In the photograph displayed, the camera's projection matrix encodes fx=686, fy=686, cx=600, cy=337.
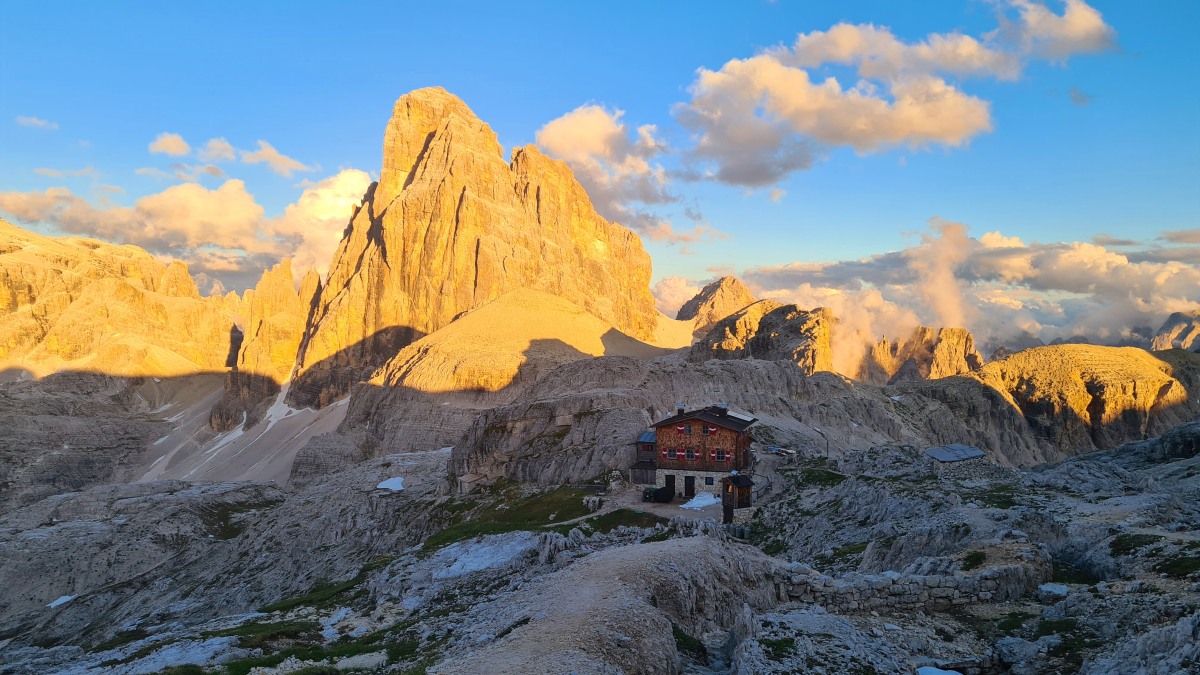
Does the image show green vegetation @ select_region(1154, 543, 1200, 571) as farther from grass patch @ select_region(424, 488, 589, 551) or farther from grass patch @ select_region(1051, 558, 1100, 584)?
grass patch @ select_region(424, 488, 589, 551)

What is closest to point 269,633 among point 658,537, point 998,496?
point 658,537

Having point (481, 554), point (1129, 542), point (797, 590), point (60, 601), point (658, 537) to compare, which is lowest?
point (60, 601)

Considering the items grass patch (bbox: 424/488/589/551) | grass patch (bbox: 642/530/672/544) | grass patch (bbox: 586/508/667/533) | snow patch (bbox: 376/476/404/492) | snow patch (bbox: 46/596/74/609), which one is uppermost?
grass patch (bbox: 642/530/672/544)

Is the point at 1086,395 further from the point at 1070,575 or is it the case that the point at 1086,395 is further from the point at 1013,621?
the point at 1013,621

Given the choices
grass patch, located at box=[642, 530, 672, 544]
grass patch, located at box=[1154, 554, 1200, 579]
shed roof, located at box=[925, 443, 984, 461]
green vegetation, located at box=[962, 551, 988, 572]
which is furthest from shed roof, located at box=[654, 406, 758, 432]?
grass patch, located at box=[1154, 554, 1200, 579]

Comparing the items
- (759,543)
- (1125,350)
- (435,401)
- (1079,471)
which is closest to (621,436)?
(759,543)

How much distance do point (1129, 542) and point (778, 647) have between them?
19.8 m

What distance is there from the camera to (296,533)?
102m

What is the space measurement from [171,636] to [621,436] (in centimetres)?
5202

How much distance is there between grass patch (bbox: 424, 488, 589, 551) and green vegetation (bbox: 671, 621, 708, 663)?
34.2m

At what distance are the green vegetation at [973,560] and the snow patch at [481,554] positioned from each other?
23.0 metres

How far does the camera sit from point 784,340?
585ft

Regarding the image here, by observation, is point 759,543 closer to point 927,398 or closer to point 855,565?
point 855,565

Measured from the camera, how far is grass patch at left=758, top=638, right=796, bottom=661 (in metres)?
20.0
